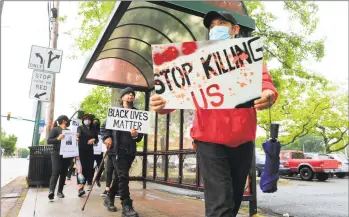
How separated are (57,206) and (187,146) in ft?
9.28

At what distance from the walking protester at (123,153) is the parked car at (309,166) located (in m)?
15.6

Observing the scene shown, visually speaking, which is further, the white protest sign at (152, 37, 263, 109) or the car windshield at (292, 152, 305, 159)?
the car windshield at (292, 152, 305, 159)

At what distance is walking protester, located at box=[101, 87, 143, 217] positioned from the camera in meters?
5.05

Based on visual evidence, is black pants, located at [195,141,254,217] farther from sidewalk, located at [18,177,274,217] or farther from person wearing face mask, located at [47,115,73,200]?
person wearing face mask, located at [47,115,73,200]

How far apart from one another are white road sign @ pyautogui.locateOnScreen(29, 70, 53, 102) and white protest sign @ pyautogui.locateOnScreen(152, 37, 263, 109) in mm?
6063

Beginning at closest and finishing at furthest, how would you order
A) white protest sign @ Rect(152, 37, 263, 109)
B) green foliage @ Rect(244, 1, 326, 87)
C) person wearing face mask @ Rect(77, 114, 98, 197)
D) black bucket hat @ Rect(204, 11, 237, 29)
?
white protest sign @ Rect(152, 37, 263, 109) < black bucket hat @ Rect(204, 11, 237, 29) < person wearing face mask @ Rect(77, 114, 98, 197) < green foliage @ Rect(244, 1, 326, 87)

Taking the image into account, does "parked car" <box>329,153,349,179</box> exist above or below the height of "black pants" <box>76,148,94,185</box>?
below

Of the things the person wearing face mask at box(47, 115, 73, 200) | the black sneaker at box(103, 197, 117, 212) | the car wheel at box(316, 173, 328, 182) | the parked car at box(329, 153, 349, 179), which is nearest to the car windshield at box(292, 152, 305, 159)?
the car wheel at box(316, 173, 328, 182)

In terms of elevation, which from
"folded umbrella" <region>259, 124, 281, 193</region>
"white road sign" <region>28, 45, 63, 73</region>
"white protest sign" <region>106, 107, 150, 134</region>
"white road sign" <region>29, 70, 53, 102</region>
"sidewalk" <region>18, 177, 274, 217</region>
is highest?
"white road sign" <region>28, 45, 63, 73</region>

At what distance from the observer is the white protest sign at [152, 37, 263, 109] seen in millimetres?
2561

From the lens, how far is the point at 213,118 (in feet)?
8.38

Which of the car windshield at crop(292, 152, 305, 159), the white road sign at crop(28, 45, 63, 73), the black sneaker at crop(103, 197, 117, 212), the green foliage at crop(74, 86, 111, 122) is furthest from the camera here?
the car windshield at crop(292, 152, 305, 159)

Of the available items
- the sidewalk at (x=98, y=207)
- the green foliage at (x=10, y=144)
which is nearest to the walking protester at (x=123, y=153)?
the sidewalk at (x=98, y=207)

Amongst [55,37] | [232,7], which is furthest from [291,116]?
[232,7]
